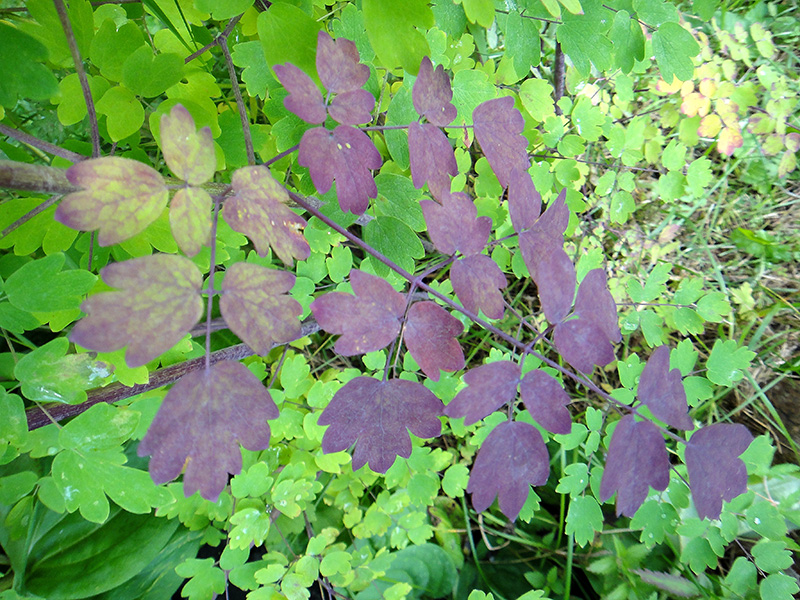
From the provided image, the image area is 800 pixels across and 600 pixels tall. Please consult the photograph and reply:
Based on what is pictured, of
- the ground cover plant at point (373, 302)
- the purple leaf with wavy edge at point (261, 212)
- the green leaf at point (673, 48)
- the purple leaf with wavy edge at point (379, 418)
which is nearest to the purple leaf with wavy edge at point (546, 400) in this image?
the ground cover plant at point (373, 302)

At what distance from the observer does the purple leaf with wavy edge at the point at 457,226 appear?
0.61m

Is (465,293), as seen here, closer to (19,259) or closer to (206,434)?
(206,434)

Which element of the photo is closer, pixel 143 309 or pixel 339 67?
pixel 143 309

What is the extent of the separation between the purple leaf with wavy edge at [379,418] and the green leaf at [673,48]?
2.70ft

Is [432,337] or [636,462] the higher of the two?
[432,337]

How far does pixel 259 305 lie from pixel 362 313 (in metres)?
0.12

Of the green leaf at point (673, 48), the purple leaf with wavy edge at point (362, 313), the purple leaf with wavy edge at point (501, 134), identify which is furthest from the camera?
the green leaf at point (673, 48)

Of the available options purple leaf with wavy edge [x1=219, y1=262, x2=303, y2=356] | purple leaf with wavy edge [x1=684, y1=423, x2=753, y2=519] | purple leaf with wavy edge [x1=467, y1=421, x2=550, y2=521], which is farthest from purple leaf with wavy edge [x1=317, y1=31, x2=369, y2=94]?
purple leaf with wavy edge [x1=684, y1=423, x2=753, y2=519]

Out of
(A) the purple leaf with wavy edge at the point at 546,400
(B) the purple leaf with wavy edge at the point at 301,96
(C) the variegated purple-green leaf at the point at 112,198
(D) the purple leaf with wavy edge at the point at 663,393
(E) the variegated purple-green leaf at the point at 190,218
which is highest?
(B) the purple leaf with wavy edge at the point at 301,96

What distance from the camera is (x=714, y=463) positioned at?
60cm

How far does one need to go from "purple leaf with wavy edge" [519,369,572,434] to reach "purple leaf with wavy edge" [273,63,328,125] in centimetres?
41

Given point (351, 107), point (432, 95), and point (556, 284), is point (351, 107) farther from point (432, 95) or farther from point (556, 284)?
point (556, 284)

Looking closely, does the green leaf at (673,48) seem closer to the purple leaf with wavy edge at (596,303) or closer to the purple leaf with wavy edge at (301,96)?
the purple leaf with wavy edge at (596,303)

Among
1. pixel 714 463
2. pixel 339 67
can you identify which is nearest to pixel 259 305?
pixel 339 67
